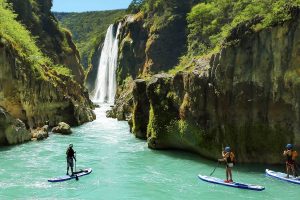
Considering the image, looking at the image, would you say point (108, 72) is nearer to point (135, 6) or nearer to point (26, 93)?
point (135, 6)

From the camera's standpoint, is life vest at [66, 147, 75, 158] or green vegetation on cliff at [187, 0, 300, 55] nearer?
life vest at [66, 147, 75, 158]

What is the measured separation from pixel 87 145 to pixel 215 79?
14.6m

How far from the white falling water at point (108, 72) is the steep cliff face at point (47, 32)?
7.82 meters

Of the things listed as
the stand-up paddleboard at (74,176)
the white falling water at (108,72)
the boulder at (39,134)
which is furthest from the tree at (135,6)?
the stand-up paddleboard at (74,176)

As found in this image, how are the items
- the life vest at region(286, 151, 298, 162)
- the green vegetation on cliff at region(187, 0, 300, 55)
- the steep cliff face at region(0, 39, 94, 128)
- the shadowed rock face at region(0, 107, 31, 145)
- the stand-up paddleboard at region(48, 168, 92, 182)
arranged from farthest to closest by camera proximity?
the steep cliff face at region(0, 39, 94, 128) < the shadowed rock face at region(0, 107, 31, 145) < the green vegetation on cliff at region(187, 0, 300, 55) < the stand-up paddleboard at region(48, 168, 92, 182) < the life vest at region(286, 151, 298, 162)

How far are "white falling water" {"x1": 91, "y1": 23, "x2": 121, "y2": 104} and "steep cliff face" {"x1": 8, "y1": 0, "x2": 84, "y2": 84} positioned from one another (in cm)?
782

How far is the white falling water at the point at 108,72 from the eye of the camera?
326ft

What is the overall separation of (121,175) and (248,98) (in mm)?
9248

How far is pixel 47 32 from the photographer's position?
85.5 metres

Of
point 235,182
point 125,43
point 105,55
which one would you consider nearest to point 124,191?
point 235,182

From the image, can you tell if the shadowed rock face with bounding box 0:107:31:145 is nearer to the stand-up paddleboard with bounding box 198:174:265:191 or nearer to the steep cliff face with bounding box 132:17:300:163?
the steep cliff face with bounding box 132:17:300:163

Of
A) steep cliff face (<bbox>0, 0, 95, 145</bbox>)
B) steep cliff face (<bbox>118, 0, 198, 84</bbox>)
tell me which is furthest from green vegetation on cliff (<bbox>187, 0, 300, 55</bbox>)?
steep cliff face (<bbox>0, 0, 95, 145</bbox>)

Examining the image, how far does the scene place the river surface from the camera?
21078mm

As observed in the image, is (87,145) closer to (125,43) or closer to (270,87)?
(270,87)
